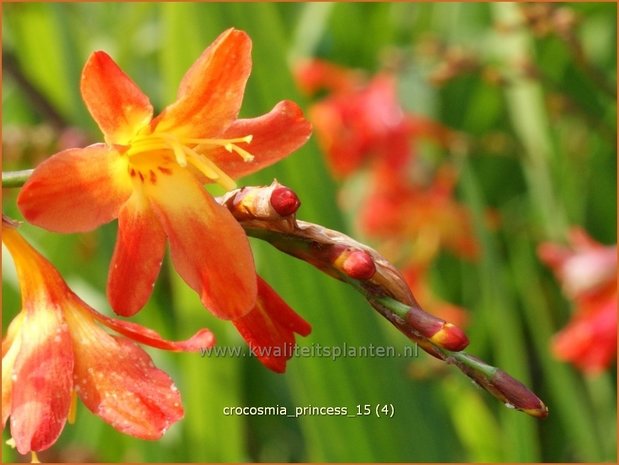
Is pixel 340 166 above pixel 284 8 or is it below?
below

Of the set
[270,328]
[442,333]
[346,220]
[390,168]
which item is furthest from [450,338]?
[390,168]

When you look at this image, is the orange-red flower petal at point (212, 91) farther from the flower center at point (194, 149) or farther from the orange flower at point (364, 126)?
the orange flower at point (364, 126)

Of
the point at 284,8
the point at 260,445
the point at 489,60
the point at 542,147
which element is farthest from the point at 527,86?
the point at 260,445

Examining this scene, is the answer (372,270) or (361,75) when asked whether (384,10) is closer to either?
(361,75)

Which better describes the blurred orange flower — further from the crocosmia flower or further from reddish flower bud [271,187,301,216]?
reddish flower bud [271,187,301,216]

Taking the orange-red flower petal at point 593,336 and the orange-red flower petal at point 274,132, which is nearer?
the orange-red flower petal at point 274,132

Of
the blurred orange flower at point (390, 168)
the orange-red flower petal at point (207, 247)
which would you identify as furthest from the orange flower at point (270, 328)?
the blurred orange flower at point (390, 168)

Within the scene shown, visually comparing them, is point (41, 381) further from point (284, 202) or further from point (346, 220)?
point (346, 220)

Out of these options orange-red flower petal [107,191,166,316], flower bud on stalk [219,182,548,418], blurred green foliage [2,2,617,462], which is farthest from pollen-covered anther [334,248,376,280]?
blurred green foliage [2,2,617,462]
